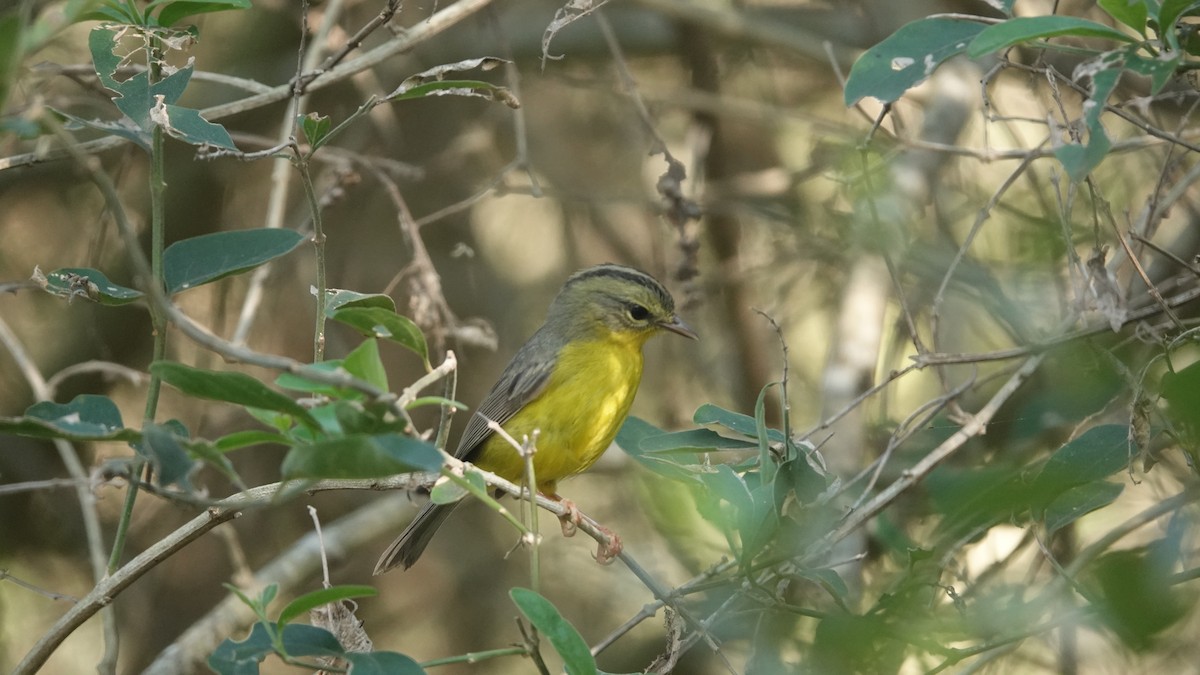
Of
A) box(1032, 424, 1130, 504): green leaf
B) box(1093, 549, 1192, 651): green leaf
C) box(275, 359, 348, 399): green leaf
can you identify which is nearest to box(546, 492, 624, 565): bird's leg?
box(1032, 424, 1130, 504): green leaf

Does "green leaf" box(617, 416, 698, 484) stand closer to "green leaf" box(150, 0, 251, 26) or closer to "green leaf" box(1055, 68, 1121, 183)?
"green leaf" box(1055, 68, 1121, 183)

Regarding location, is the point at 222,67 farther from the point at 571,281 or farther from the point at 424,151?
the point at 571,281

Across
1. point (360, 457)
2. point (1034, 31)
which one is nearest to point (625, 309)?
point (1034, 31)

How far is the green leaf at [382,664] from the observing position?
196 centimetres

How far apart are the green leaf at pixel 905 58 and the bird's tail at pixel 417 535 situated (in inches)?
104

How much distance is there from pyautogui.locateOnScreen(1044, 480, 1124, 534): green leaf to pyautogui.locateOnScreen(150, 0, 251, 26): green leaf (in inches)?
79.9

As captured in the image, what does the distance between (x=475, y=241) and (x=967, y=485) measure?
587cm

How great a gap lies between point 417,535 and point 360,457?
324 centimetres

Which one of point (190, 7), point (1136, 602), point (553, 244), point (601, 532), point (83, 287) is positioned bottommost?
point (553, 244)

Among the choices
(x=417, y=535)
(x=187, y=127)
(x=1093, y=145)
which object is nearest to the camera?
(x=1093, y=145)

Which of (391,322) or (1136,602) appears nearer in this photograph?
(1136,602)

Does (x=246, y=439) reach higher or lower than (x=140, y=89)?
lower

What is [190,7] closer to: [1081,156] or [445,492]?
[445,492]

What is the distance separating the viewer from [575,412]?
4.86 m
